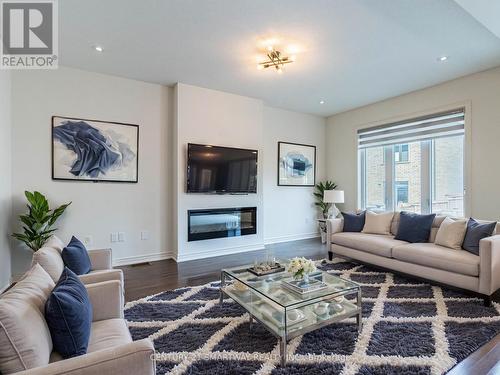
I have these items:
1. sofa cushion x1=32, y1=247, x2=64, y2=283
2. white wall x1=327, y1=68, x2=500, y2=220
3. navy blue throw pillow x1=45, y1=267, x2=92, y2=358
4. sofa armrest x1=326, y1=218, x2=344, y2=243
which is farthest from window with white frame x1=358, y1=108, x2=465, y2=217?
sofa cushion x1=32, y1=247, x2=64, y2=283

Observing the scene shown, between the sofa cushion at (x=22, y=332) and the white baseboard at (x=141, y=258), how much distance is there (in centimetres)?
293

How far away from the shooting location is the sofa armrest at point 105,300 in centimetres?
166

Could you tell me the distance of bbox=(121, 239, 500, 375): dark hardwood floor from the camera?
175cm

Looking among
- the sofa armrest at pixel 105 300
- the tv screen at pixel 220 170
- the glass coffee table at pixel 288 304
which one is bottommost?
the glass coffee table at pixel 288 304

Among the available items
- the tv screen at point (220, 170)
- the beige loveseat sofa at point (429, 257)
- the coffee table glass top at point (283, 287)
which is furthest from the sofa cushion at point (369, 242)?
the tv screen at point (220, 170)

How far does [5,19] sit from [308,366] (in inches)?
160

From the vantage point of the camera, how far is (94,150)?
382 cm

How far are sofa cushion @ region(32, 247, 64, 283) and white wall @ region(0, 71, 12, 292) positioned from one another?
71.0 inches

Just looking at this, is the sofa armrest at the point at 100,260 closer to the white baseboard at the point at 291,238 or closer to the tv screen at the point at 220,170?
the tv screen at the point at 220,170

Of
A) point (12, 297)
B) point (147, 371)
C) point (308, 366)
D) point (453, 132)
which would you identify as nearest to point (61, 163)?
point (12, 297)

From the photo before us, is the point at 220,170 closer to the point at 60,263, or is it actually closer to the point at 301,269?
the point at 301,269

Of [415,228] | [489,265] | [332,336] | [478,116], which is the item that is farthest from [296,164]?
[332,336]

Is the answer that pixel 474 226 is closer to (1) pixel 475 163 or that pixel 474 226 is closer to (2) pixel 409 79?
(1) pixel 475 163

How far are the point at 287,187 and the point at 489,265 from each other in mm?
3627
